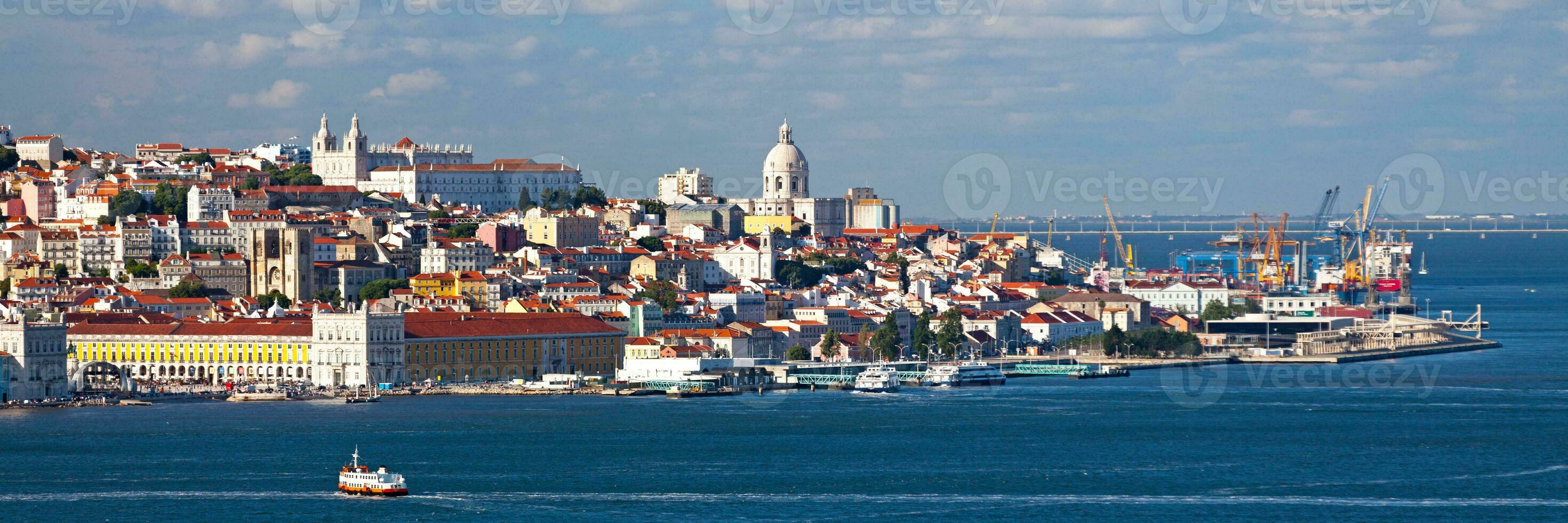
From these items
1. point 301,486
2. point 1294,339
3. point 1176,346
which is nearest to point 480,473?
point 301,486

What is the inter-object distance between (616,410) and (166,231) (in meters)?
19.2

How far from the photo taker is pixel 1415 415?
124ft

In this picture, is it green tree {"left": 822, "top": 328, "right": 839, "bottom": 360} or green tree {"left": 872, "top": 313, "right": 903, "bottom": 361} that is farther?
green tree {"left": 872, "top": 313, "right": 903, "bottom": 361}

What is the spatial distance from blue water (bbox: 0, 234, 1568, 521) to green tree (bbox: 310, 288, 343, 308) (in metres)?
10.1

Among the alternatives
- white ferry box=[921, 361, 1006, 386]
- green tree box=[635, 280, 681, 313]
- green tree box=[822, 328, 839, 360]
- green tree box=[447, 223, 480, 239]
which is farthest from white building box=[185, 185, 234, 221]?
white ferry box=[921, 361, 1006, 386]

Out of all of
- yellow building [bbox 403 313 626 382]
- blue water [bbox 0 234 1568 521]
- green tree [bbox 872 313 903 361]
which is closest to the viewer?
blue water [bbox 0 234 1568 521]

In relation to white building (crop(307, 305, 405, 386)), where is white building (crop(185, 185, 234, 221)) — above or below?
above

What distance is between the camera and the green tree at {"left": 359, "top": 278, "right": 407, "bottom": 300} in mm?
51031

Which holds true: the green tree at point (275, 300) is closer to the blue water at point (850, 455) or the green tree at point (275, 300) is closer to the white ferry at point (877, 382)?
the blue water at point (850, 455)

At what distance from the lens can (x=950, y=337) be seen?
5053 cm

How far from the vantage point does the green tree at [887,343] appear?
49.3 m

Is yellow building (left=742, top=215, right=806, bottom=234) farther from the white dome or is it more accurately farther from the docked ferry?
the docked ferry

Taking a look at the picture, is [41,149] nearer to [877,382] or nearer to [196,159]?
[196,159]

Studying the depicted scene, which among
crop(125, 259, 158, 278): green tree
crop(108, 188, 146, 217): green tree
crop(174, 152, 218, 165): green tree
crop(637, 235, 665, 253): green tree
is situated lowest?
crop(125, 259, 158, 278): green tree
